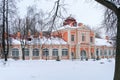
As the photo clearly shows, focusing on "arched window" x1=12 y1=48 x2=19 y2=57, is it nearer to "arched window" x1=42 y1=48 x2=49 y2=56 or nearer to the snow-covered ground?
"arched window" x1=42 y1=48 x2=49 y2=56

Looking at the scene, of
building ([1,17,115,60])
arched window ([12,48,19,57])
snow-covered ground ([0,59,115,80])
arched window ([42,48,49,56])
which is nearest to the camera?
snow-covered ground ([0,59,115,80])

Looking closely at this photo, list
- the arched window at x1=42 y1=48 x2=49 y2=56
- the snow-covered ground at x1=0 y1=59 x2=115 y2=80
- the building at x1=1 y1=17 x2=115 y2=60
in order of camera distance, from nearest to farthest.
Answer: the snow-covered ground at x1=0 y1=59 x2=115 y2=80 → the arched window at x1=42 y1=48 x2=49 y2=56 → the building at x1=1 y1=17 x2=115 y2=60

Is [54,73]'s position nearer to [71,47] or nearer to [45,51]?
[45,51]

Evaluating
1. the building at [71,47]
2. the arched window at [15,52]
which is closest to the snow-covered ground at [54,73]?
the arched window at [15,52]

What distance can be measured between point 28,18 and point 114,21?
3612cm

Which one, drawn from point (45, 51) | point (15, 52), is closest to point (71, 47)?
point (45, 51)

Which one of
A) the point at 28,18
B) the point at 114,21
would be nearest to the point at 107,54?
the point at 28,18

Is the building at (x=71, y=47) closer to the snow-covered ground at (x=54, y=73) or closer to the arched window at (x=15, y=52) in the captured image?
the arched window at (x=15, y=52)

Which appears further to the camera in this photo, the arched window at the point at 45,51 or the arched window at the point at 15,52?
the arched window at the point at 45,51

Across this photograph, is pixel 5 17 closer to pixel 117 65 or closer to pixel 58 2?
pixel 58 2

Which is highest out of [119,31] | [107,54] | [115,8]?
[115,8]

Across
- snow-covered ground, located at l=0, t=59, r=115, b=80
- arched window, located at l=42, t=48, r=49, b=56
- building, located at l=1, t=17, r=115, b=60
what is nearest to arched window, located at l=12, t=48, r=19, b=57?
building, located at l=1, t=17, r=115, b=60

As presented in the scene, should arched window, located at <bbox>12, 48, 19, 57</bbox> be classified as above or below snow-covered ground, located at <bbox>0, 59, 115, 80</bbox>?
below

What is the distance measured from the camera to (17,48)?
6625 cm
